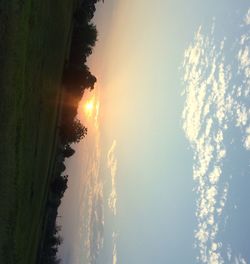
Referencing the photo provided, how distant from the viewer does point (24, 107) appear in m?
40.0

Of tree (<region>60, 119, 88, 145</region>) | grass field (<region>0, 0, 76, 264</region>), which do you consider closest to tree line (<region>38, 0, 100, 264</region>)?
tree (<region>60, 119, 88, 145</region>)

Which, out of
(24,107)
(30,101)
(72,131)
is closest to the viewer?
(24,107)

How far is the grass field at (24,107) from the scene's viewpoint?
112 ft

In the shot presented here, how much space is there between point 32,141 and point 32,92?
6255mm

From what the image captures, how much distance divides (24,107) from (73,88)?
33.6m

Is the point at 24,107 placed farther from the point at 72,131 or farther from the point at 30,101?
the point at 72,131

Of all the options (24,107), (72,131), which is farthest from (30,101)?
(72,131)

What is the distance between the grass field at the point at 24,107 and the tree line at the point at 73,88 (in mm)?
13144

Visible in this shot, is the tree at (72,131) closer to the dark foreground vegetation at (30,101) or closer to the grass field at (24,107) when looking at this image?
the dark foreground vegetation at (30,101)

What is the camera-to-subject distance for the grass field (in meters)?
34.1

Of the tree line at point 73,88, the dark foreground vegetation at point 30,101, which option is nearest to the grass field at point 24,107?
the dark foreground vegetation at point 30,101

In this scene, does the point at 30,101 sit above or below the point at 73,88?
below

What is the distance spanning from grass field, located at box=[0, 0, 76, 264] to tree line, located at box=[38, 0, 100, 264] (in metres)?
13.1

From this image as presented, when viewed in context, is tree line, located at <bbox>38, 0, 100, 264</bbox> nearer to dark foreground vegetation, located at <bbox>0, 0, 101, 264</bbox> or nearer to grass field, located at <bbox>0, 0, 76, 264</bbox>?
dark foreground vegetation, located at <bbox>0, 0, 101, 264</bbox>
